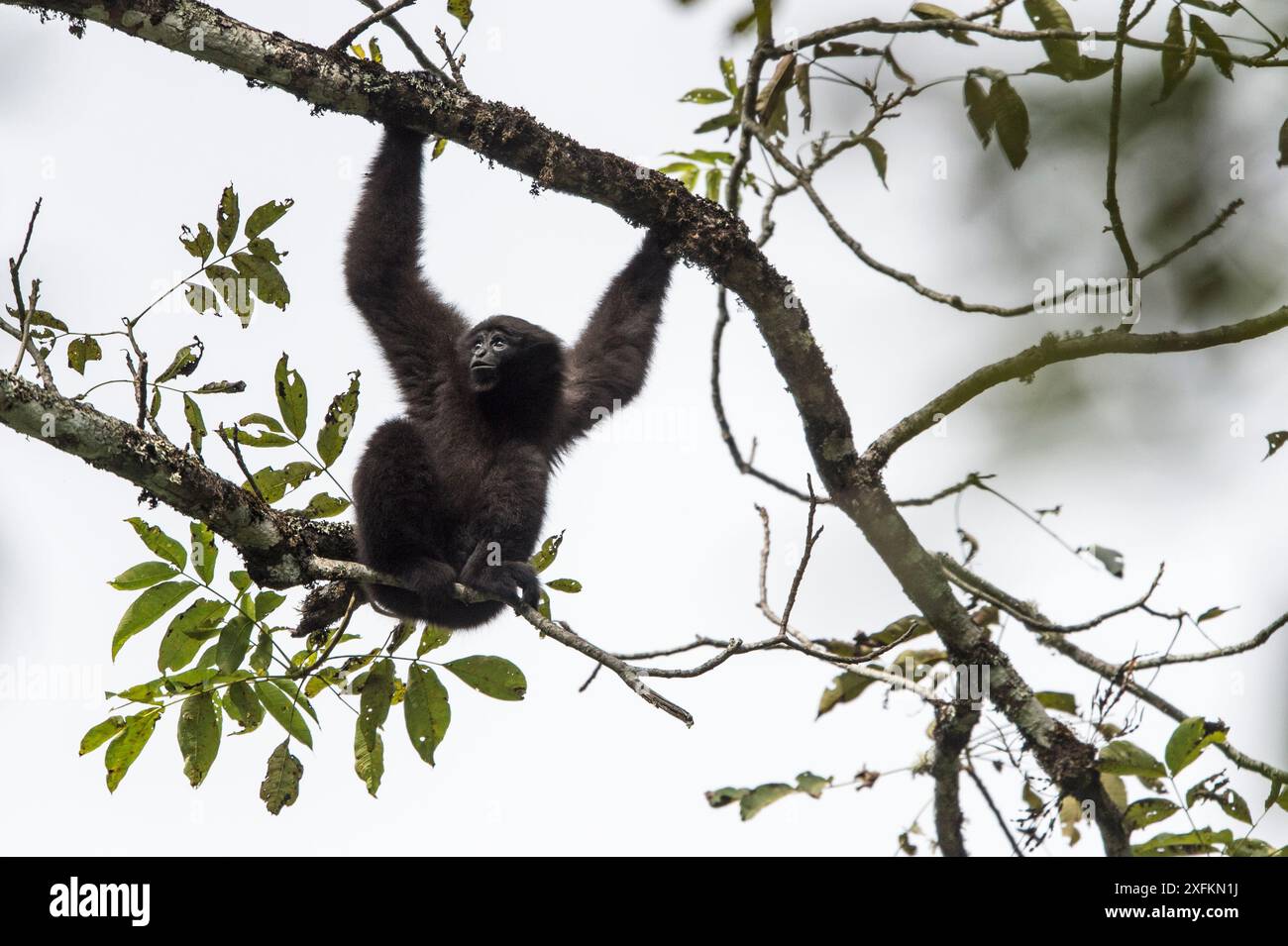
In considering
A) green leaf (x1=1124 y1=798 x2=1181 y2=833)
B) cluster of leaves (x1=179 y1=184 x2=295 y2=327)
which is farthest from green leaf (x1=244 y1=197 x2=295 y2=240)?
green leaf (x1=1124 y1=798 x2=1181 y2=833)

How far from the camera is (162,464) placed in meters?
5.54

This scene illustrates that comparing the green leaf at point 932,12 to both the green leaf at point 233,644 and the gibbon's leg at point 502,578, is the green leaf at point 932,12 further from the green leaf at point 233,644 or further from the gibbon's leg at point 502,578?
the green leaf at point 233,644

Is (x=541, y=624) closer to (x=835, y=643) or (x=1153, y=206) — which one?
(x=835, y=643)

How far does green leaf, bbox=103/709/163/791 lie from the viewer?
544 cm

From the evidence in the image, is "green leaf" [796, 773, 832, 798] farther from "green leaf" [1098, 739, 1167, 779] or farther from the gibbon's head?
the gibbon's head

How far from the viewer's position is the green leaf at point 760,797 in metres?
6.37

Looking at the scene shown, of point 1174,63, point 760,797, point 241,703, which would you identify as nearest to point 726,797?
point 760,797

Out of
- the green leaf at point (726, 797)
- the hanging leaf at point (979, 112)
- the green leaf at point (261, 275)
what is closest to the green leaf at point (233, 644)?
the green leaf at point (261, 275)

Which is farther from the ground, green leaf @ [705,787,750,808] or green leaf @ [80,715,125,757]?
green leaf @ [80,715,125,757]

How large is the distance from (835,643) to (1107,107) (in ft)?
20.1

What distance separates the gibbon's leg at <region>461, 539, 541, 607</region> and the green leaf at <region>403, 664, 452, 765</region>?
25.9 inches

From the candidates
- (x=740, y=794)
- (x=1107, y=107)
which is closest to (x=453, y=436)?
(x=740, y=794)

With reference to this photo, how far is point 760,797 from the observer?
255 inches

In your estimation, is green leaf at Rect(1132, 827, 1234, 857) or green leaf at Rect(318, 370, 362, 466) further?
green leaf at Rect(318, 370, 362, 466)
